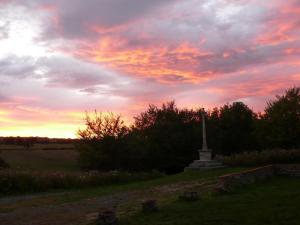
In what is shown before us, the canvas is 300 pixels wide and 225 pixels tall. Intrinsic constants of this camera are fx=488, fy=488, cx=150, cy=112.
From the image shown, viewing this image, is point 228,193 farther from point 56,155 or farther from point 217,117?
point 56,155

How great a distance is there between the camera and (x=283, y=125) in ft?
196

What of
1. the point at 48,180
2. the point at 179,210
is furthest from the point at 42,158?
the point at 179,210

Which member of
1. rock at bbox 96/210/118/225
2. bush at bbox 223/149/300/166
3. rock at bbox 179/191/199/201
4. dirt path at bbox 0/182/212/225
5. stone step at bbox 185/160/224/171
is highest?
bush at bbox 223/149/300/166

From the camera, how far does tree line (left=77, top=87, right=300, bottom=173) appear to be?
46.1 metres

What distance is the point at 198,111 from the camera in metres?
57.7

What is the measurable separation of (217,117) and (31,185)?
41.6 meters

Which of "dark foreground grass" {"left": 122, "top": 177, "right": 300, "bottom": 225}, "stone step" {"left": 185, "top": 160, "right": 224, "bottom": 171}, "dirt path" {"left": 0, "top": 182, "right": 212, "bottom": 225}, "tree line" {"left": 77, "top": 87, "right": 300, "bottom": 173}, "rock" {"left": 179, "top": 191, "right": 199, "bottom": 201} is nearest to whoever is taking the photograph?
"dark foreground grass" {"left": 122, "top": 177, "right": 300, "bottom": 225}

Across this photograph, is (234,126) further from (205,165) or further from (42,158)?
(205,165)

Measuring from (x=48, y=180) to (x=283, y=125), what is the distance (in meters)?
38.9

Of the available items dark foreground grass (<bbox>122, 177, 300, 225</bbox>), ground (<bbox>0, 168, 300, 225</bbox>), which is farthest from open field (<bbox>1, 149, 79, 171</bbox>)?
dark foreground grass (<bbox>122, 177, 300, 225</bbox>)

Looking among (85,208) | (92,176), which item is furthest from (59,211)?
(92,176)

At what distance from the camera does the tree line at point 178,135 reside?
151 feet

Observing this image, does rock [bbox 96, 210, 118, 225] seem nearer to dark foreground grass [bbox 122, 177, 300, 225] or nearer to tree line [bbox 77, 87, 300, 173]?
dark foreground grass [bbox 122, 177, 300, 225]

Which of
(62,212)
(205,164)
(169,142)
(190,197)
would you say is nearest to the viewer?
(62,212)
